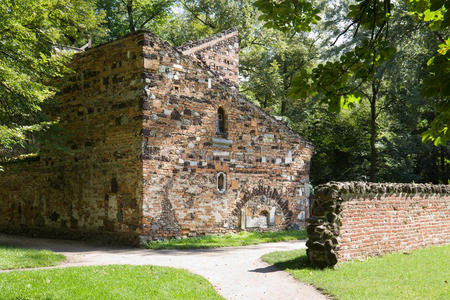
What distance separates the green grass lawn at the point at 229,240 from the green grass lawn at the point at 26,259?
2.79 m

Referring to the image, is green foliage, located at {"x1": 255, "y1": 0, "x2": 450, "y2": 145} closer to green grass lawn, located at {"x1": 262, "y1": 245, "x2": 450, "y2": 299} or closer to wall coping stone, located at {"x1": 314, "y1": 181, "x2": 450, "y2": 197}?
green grass lawn, located at {"x1": 262, "y1": 245, "x2": 450, "y2": 299}

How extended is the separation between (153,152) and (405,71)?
13088 millimetres

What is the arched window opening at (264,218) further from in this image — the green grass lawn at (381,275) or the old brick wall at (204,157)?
the green grass lawn at (381,275)

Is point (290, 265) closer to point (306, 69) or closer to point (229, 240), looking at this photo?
point (229, 240)

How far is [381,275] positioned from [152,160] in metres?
6.82

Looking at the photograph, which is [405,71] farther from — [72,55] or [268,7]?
[268,7]

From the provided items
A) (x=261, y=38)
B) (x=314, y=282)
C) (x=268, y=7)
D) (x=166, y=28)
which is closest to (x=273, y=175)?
(x=314, y=282)

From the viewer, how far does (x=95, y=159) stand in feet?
43.5

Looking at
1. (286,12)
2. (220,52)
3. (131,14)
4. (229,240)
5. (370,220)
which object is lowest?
(229,240)

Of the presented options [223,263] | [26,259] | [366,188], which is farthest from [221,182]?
[26,259]

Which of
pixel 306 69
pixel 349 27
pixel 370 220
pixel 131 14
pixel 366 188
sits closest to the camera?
pixel 349 27

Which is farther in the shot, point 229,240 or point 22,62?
point 229,240

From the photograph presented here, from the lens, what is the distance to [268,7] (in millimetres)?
4848

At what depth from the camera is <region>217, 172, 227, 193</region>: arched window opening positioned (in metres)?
14.0
